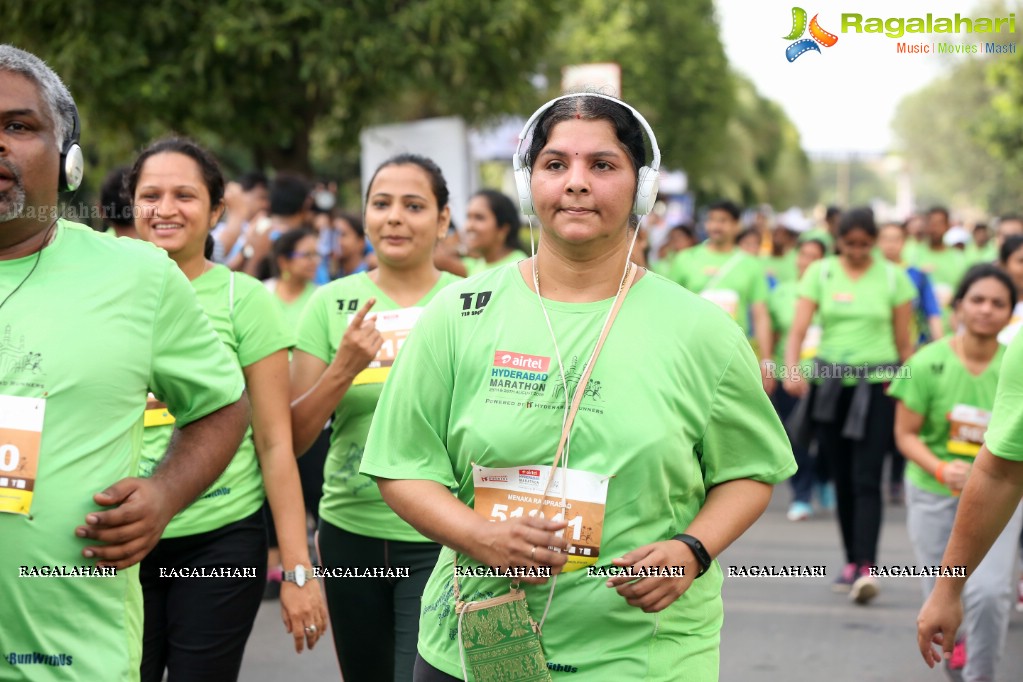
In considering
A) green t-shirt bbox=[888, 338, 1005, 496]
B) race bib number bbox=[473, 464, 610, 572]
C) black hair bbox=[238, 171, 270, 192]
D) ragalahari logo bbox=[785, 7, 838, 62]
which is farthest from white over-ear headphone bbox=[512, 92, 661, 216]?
black hair bbox=[238, 171, 270, 192]

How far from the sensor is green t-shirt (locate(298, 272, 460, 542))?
459 centimetres

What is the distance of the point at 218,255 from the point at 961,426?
4707 mm

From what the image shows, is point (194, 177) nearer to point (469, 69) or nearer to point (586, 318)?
point (586, 318)

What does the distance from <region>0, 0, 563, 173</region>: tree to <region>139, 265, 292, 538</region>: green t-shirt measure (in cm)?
1030

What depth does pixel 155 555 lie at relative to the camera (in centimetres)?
414

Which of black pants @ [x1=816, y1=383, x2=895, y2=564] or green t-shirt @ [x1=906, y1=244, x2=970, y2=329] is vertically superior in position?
green t-shirt @ [x1=906, y1=244, x2=970, y2=329]

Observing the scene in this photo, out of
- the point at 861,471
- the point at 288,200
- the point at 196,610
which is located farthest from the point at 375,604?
the point at 288,200

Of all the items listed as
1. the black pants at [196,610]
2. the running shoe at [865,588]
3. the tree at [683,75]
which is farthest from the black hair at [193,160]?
the tree at [683,75]

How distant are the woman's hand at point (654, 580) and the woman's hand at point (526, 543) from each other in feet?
0.44

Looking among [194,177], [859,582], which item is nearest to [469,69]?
[859,582]

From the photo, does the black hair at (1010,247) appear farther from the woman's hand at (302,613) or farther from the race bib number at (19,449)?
the race bib number at (19,449)

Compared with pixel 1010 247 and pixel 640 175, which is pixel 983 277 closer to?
pixel 1010 247

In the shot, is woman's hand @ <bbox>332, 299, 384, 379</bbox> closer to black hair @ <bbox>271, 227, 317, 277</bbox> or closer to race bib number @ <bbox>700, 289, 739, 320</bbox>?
black hair @ <bbox>271, 227, 317, 277</bbox>

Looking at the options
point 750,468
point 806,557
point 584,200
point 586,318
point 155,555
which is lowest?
point 806,557
